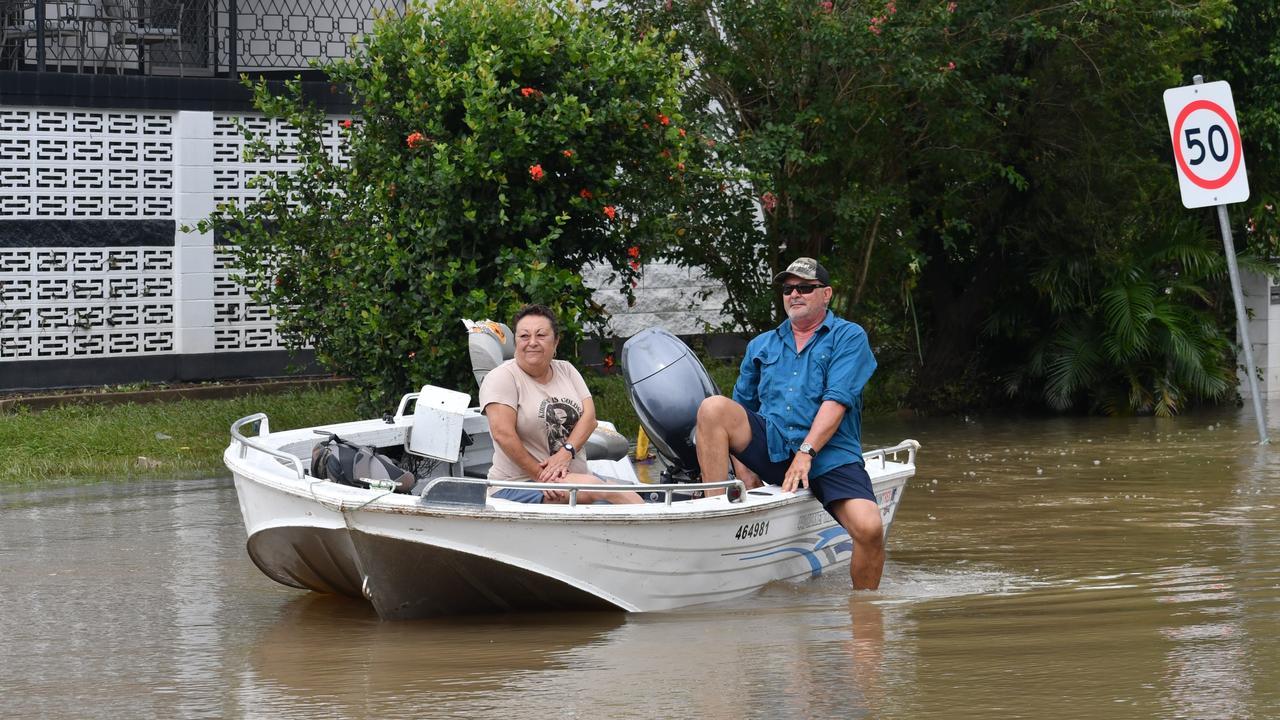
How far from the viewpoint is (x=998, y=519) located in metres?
10.2

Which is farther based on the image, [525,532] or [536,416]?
[536,416]

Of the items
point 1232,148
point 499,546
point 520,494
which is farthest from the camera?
point 1232,148

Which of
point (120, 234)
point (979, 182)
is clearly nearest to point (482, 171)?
point (120, 234)

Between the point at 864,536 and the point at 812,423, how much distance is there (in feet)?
1.83

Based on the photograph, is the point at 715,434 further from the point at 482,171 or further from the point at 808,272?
the point at 482,171

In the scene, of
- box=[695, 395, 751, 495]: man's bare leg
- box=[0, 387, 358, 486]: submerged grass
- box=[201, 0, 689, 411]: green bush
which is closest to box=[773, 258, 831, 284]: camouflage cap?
box=[695, 395, 751, 495]: man's bare leg

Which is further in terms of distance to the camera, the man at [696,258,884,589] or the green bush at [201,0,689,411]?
the green bush at [201,0,689,411]

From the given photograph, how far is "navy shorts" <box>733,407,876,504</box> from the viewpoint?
25.6ft

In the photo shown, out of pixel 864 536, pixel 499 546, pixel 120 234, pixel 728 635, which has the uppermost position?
pixel 120 234

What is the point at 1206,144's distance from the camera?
12641 mm

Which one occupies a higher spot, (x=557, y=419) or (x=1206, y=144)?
(x=1206, y=144)

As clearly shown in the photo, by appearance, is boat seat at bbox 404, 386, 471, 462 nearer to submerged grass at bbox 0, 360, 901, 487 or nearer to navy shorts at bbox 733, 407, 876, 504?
navy shorts at bbox 733, 407, 876, 504

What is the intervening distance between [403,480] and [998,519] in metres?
4.11

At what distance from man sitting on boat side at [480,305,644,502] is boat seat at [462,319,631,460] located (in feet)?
3.11
